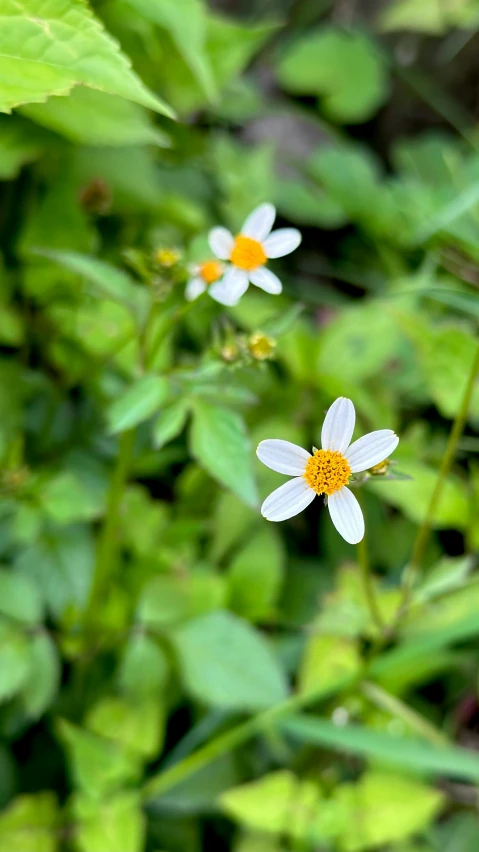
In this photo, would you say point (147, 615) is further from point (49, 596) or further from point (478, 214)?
point (478, 214)

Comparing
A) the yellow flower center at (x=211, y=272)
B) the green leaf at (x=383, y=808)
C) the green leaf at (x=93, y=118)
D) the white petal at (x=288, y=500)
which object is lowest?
the green leaf at (x=383, y=808)

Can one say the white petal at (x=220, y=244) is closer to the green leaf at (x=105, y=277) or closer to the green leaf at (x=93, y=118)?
the green leaf at (x=105, y=277)

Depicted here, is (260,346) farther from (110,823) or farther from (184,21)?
(110,823)

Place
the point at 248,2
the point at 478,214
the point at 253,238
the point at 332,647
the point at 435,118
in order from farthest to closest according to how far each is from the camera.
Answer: the point at 435,118, the point at 248,2, the point at 478,214, the point at 332,647, the point at 253,238

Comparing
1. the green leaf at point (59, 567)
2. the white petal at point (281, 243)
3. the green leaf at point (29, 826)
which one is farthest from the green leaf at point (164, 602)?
the white petal at point (281, 243)

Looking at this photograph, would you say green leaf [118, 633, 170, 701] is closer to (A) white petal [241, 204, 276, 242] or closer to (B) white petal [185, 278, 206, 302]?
(B) white petal [185, 278, 206, 302]

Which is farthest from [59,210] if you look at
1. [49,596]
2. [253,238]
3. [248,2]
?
[248,2]
